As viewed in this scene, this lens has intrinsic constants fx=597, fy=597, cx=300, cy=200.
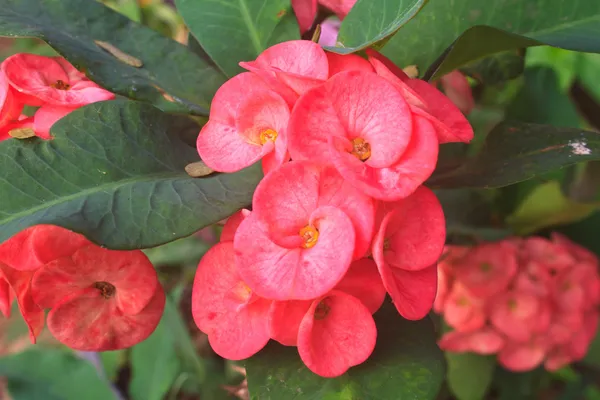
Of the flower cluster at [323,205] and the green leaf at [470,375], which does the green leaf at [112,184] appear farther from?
the green leaf at [470,375]

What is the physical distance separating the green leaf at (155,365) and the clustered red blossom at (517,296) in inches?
20.3

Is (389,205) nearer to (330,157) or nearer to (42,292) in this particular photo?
(330,157)

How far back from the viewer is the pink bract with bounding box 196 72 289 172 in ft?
1.62

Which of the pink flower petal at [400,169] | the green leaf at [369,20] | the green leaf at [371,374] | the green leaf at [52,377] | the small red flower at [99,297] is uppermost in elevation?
the green leaf at [369,20]

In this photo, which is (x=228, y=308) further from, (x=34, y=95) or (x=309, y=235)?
(x=34, y=95)

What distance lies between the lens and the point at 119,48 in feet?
2.12

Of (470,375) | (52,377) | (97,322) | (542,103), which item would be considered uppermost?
(97,322)

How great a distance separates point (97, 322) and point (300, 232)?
0.22 m

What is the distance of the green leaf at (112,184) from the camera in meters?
0.48

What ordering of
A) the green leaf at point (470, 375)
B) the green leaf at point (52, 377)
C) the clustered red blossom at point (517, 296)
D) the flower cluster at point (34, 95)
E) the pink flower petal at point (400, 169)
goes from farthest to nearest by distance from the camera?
the green leaf at point (52, 377), the green leaf at point (470, 375), the clustered red blossom at point (517, 296), the flower cluster at point (34, 95), the pink flower petal at point (400, 169)

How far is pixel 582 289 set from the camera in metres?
0.94

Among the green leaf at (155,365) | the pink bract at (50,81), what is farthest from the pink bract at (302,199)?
the green leaf at (155,365)

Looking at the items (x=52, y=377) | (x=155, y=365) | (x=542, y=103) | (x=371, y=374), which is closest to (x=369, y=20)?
(x=371, y=374)

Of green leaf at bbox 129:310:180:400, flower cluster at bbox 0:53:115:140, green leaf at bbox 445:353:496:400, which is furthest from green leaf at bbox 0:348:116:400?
flower cluster at bbox 0:53:115:140
